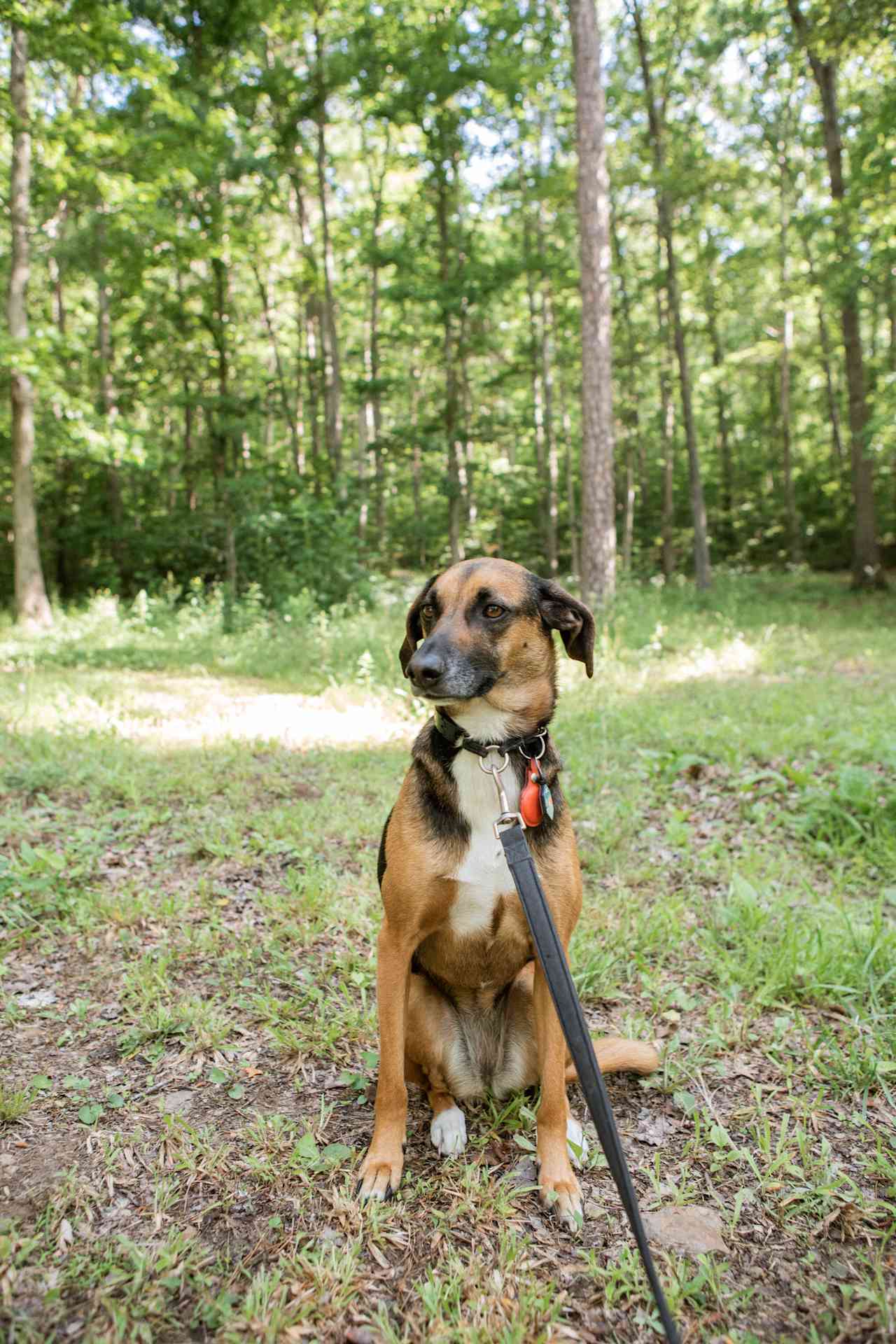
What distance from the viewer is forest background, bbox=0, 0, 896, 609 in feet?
43.8

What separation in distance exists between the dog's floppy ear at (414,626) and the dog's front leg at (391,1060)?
3.18 ft

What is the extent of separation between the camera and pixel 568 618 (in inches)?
104

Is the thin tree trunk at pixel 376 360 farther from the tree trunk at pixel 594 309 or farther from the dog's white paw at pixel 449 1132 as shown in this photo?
the dog's white paw at pixel 449 1132

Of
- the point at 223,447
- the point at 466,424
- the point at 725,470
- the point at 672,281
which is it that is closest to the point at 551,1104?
the point at 223,447

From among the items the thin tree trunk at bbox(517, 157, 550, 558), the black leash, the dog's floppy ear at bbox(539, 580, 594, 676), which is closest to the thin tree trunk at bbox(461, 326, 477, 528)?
the thin tree trunk at bbox(517, 157, 550, 558)

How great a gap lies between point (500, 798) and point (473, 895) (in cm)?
34

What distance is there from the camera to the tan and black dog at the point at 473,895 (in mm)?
2330

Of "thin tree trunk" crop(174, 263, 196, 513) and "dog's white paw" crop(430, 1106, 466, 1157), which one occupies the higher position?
"thin tree trunk" crop(174, 263, 196, 513)

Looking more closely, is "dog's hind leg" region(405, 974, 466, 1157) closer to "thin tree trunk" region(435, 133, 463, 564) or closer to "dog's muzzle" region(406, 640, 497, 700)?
"dog's muzzle" region(406, 640, 497, 700)

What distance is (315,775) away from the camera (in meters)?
5.89

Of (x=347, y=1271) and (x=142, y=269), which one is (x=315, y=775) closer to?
(x=347, y=1271)

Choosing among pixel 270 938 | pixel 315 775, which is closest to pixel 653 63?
pixel 315 775

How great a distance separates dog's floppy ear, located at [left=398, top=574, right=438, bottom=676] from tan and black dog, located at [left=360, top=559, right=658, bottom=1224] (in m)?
0.01

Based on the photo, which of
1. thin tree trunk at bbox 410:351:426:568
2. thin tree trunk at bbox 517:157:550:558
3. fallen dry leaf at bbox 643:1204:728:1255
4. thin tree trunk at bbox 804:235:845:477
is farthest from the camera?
thin tree trunk at bbox 410:351:426:568
